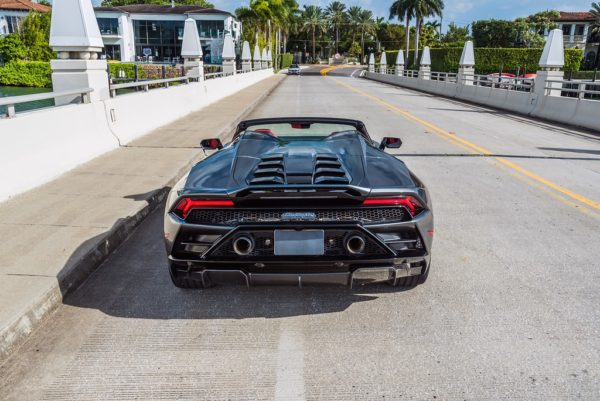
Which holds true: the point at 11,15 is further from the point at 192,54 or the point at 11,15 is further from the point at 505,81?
the point at 505,81

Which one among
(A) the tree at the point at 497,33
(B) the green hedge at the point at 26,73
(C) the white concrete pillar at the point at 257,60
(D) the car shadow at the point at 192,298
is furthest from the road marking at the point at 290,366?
(A) the tree at the point at 497,33

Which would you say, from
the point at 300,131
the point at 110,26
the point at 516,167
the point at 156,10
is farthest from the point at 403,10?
the point at 300,131

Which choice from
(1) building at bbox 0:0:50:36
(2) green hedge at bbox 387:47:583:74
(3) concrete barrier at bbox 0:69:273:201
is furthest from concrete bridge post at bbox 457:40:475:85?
(1) building at bbox 0:0:50:36

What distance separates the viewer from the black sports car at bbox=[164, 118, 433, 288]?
10.8 feet

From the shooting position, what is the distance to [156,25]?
8806cm

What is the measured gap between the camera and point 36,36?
67312 millimetres

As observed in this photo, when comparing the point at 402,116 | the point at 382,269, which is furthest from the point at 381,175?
the point at 402,116

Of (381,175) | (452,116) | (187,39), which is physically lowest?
(452,116)

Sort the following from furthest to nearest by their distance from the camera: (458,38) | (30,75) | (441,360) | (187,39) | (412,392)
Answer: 1. (458,38)
2. (30,75)
3. (187,39)
4. (441,360)
5. (412,392)

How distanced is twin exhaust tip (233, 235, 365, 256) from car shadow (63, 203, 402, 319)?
670 mm

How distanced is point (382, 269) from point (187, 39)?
19.7 m

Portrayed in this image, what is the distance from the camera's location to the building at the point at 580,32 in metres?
88.1

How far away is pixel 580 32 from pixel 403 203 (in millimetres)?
105804

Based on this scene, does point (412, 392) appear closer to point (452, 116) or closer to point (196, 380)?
point (196, 380)
